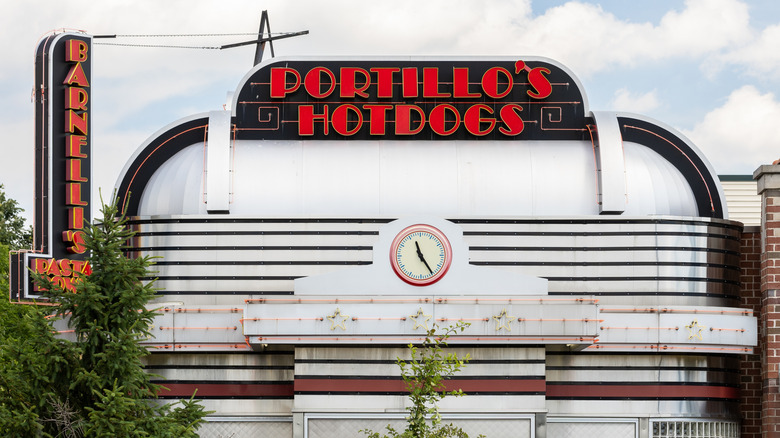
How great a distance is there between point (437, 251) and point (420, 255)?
20.7 inches

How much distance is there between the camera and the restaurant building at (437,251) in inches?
1262

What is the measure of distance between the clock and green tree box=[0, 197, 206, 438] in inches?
363

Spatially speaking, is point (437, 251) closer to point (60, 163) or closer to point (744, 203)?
point (60, 163)

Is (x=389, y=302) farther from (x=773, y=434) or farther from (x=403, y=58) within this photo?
(x=773, y=434)

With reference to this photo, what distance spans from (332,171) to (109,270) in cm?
1186

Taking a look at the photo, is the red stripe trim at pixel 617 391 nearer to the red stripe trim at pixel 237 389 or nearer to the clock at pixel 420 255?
the clock at pixel 420 255

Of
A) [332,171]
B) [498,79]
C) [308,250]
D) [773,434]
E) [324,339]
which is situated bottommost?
A: [773,434]

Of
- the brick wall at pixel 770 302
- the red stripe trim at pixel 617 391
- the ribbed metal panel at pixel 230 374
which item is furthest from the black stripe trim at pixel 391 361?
the brick wall at pixel 770 302

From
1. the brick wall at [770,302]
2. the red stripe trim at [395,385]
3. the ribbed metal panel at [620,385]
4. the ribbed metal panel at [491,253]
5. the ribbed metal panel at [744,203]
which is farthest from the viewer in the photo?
the ribbed metal panel at [744,203]

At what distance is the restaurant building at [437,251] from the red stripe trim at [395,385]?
57 mm

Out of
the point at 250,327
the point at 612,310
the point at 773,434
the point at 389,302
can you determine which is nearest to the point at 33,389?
the point at 250,327

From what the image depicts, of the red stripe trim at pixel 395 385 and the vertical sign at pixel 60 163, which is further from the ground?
the vertical sign at pixel 60 163

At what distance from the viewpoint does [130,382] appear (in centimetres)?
2477

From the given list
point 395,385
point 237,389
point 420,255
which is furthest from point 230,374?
point 420,255
